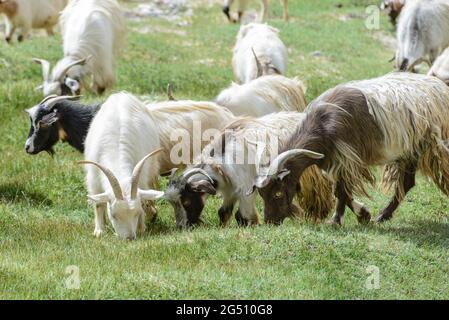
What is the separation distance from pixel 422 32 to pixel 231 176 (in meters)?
7.97

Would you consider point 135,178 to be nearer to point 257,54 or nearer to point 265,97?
point 265,97

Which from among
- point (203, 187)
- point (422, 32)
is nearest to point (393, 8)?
point (422, 32)

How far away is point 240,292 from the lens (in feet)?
25.8

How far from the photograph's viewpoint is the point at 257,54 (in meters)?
16.1

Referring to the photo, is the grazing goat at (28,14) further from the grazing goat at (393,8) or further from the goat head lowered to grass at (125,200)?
the goat head lowered to grass at (125,200)

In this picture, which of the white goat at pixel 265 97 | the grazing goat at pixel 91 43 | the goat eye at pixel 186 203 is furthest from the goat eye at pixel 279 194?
the grazing goat at pixel 91 43

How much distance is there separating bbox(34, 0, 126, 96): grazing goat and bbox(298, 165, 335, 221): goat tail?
6.37 metres

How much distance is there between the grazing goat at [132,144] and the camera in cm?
980

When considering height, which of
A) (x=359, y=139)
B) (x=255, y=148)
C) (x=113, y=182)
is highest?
(x=359, y=139)

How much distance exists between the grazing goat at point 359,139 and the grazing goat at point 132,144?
1.36m

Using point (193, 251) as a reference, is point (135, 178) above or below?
above

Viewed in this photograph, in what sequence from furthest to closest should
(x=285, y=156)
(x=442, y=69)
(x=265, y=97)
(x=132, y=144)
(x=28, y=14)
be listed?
1. (x=28, y=14)
2. (x=442, y=69)
3. (x=265, y=97)
4. (x=132, y=144)
5. (x=285, y=156)

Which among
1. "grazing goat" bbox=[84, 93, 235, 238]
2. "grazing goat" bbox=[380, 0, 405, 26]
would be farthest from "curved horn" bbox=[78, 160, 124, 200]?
"grazing goat" bbox=[380, 0, 405, 26]
